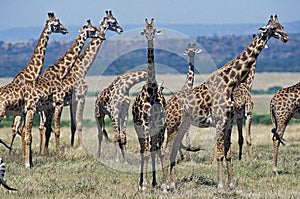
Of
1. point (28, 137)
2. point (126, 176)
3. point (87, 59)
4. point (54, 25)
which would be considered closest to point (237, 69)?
point (126, 176)

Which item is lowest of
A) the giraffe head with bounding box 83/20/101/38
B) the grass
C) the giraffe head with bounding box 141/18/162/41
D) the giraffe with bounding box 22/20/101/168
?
the grass

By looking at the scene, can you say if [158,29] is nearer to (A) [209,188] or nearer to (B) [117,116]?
(A) [209,188]

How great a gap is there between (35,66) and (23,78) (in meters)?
0.37

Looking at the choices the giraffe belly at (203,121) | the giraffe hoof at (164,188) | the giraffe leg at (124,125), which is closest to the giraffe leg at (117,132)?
the giraffe leg at (124,125)

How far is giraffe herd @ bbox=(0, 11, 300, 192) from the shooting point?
1127cm

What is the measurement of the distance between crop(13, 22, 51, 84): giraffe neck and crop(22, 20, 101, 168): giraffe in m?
0.19

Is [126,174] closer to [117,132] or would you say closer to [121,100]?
[117,132]

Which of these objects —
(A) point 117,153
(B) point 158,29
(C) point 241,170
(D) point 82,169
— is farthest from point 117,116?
(B) point 158,29

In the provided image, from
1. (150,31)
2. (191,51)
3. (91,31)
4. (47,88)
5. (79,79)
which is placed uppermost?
(91,31)

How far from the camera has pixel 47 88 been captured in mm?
14250

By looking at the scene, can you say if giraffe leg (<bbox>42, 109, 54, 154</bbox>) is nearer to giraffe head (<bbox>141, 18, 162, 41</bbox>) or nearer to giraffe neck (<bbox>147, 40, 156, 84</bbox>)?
giraffe neck (<bbox>147, 40, 156, 84</bbox>)

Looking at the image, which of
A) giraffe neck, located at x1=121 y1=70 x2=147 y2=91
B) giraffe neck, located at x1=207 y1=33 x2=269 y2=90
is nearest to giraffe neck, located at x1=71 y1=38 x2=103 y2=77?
giraffe neck, located at x1=121 y1=70 x2=147 y2=91

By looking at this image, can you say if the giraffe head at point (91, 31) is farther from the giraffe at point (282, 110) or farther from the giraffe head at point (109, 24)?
the giraffe at point (282, 110)

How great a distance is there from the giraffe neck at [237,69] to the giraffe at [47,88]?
3781 mm
